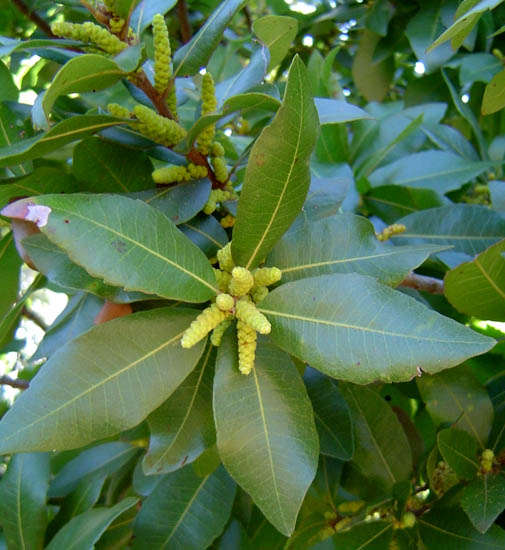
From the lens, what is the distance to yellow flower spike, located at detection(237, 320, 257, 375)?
780mm

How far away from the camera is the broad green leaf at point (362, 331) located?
2.31 feet

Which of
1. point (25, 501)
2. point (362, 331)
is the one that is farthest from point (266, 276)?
point (25, 501)

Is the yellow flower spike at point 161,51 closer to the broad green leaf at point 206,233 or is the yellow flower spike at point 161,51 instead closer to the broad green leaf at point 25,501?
the broad green leaf at point 206,233

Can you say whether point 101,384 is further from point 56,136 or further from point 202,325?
point 56,136

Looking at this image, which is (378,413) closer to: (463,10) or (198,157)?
(198,157)

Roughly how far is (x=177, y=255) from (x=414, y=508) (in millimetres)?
714

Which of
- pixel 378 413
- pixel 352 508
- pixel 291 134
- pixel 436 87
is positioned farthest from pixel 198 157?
pixel 436 87

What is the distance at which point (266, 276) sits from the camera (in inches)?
32.6

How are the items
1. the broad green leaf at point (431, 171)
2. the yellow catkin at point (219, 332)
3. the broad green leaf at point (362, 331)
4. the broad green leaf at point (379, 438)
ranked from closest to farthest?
1. the broad green leaf at point (362, 331)
2. the yellow catkin at point (219, 332)
3. the broad green leaf at point (379, 438)
4. the broad green leaf at point (431, 171)

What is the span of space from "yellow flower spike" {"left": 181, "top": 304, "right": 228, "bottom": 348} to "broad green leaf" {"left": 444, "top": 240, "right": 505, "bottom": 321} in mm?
393

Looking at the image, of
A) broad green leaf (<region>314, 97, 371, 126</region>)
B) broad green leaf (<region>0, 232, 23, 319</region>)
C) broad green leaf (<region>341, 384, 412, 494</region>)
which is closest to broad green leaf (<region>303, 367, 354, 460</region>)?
broad green leaf (<region>341, 384, 412, 494</region>)

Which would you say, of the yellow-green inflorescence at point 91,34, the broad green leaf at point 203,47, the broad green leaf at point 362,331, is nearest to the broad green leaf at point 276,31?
the broad green leaf at point 203,47

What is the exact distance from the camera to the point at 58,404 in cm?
75

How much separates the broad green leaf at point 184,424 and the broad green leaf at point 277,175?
0.20m
